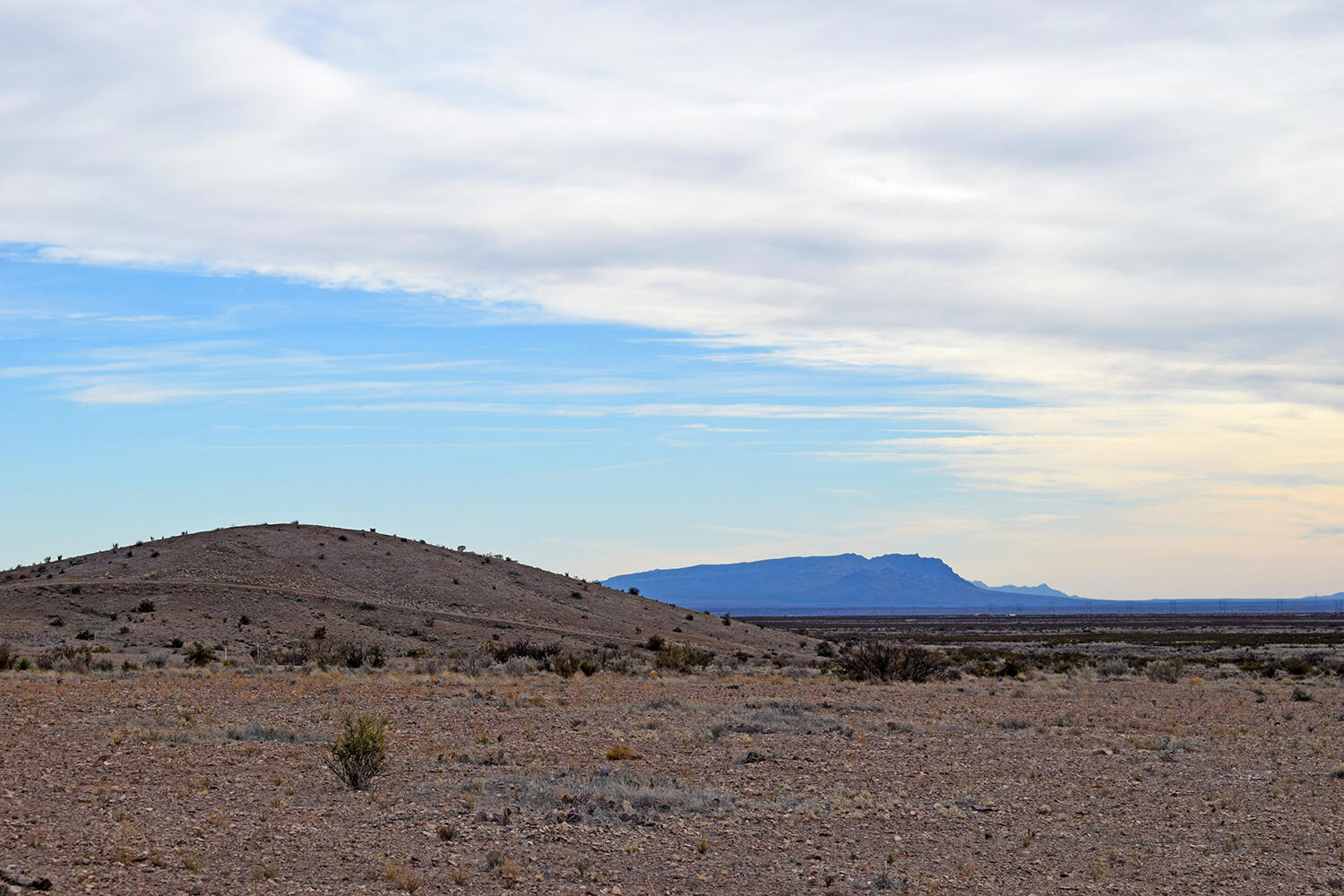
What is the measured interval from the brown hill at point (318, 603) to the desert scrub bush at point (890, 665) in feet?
51.1

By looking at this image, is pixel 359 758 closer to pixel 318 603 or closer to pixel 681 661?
pixel 681 661

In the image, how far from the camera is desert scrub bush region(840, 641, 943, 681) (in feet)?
122

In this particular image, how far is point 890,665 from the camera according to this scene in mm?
37312

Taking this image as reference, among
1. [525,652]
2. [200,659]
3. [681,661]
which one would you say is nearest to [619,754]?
[681,661]

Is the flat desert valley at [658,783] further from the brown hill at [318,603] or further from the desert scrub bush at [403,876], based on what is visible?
the brown hill at [318,603]

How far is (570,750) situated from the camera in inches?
748

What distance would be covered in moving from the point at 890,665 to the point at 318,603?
35341 millimetres

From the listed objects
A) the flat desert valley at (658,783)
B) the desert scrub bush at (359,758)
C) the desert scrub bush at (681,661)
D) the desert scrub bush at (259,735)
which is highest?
the desert scrub bush at (359,758)

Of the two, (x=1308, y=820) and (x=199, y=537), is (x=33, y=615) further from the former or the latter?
(x=1308, y=820)

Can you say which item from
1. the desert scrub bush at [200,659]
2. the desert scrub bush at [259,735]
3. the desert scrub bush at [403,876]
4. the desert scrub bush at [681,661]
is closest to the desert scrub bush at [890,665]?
the desert scrub bush at [681,661]

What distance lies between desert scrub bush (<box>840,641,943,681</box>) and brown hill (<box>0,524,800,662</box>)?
1558 cm

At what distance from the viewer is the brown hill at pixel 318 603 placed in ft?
173

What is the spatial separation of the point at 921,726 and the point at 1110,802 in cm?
742

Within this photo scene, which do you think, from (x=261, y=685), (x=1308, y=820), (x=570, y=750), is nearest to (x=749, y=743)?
(x=570, y=750)
